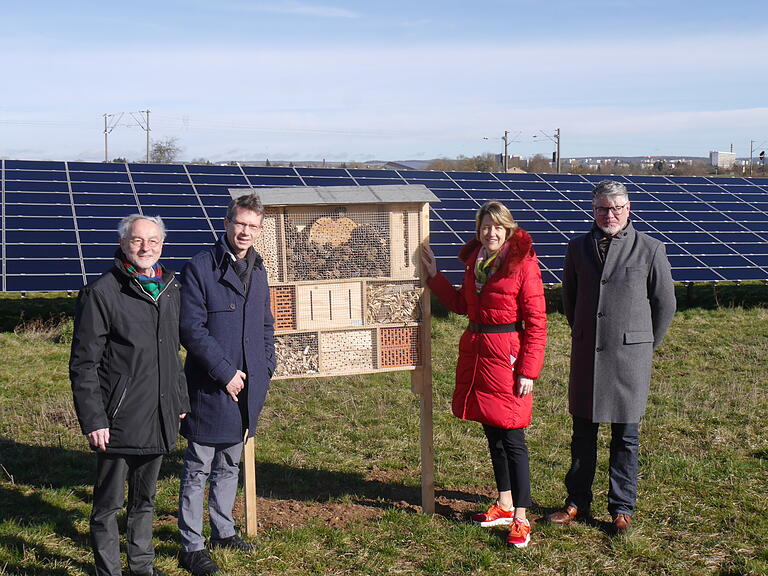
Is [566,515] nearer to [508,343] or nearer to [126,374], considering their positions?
[508,343]

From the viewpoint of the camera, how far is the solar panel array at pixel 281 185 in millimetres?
12039

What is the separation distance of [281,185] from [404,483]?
10.1m

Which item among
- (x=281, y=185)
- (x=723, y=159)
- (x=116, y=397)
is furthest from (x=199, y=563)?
(x=723, y=159)

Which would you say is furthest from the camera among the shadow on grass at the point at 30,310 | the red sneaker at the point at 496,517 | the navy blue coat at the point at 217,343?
the shadow on grass at the point at 30,310

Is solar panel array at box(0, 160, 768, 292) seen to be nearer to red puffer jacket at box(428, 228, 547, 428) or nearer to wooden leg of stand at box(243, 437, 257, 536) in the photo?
wooden leg of stand at box(243, 437, 257, 536)

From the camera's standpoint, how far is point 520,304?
16.3 feet

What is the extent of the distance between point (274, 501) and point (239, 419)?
4.74ft

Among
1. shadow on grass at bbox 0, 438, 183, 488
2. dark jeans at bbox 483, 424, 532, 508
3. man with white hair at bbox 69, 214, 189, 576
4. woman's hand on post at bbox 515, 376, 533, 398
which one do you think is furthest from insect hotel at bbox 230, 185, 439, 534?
shadow on grass at bbox 0, 438, 183, 488

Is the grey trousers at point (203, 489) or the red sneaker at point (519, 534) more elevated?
the grey trousers at point (203, 489)

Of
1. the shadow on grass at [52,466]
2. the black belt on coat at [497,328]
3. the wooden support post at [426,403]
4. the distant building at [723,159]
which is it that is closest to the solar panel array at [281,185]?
the shadow on grass at [52,466]

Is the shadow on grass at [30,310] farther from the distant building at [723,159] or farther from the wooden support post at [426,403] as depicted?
the distant building at [723,159]

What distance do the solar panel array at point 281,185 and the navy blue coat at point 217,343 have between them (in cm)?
708

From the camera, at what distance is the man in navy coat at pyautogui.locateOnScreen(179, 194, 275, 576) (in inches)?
177

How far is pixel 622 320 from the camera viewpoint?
5.11 m
